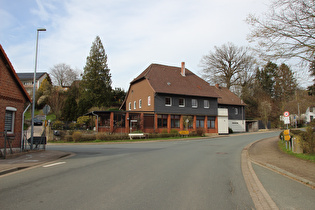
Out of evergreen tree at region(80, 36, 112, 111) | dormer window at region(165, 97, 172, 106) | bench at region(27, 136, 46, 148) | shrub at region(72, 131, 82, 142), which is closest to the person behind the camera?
bench at region(27, 136, 46, 148)

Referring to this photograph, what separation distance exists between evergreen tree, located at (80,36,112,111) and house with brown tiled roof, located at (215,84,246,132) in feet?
74.6

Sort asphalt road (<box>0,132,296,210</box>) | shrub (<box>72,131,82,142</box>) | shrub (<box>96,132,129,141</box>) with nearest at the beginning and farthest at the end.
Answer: asphalt road (<box>0,132,296,210</box>) → shrub (<box>72,131,82,142</box>) → shrub (<box>96,132,129,141</box>)

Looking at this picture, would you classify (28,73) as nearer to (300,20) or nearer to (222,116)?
(222,116)

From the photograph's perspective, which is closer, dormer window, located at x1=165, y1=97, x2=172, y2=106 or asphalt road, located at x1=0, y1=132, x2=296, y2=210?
asphalt road, located at x1=0, y1=132, x2=296, y2=210

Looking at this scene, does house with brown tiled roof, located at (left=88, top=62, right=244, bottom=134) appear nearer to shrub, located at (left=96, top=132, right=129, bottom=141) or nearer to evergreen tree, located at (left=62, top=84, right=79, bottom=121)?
shrub, located at (left=96, top=132, right=129, bottom=141)

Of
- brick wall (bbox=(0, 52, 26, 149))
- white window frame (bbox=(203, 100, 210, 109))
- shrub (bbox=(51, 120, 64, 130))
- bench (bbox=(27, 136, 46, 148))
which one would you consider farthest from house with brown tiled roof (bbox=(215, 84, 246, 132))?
brick wall (bbox=(0, 52, 26, 149))

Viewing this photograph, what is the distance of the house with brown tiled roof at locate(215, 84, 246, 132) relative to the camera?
167ft

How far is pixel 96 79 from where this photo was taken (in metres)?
51.8

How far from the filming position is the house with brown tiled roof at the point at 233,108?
5094 cm

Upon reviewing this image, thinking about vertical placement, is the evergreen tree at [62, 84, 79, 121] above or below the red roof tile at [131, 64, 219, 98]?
below

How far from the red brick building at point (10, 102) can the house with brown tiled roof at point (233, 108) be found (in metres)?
40.1

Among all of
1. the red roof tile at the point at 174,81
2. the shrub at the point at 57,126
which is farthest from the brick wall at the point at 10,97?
the red roof tile at the point at 174,81

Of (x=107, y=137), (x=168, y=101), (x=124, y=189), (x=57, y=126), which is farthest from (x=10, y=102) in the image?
(x=168, y=101)

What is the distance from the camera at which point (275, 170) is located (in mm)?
9961
